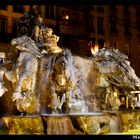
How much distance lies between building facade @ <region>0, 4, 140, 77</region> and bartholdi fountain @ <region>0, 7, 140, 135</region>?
1940 cm

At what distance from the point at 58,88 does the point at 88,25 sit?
3200cm

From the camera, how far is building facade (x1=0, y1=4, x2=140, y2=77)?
3638cm

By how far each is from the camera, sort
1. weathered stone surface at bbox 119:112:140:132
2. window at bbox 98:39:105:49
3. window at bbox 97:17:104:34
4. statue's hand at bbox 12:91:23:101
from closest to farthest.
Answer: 1. statue's hand at bbox 12:91:23:101
2. weathered stone surface at bbox 119:112:140:132
3. window at bbox 98:39:105:49
4. window at bbox 97:17:104:34

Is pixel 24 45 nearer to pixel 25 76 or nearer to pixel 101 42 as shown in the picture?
pixel 25 76

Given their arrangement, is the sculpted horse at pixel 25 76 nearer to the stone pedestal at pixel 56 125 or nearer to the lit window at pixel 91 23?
the stone pedestal at pixel 56 125

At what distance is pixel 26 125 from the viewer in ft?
35.9

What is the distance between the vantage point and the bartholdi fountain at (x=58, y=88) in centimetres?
1092

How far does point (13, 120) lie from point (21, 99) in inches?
37.9

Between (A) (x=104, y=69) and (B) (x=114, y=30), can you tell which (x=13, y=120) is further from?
(B) (x=114, y=30)

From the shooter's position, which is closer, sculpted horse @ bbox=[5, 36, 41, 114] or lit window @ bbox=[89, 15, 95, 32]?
sculpted horse @ bbox=[5, 36, 41, 114]

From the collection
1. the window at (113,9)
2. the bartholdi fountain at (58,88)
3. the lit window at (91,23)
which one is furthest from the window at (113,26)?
the bartholdi fountain at (58,88)

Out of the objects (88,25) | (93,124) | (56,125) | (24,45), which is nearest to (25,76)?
(24,45)

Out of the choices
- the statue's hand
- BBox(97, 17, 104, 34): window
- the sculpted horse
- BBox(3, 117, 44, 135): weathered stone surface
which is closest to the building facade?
BBox(97, 17, 104, 34): window

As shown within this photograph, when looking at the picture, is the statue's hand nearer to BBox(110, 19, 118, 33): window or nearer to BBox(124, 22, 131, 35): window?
BBox(110, 19, 118, 33): window
